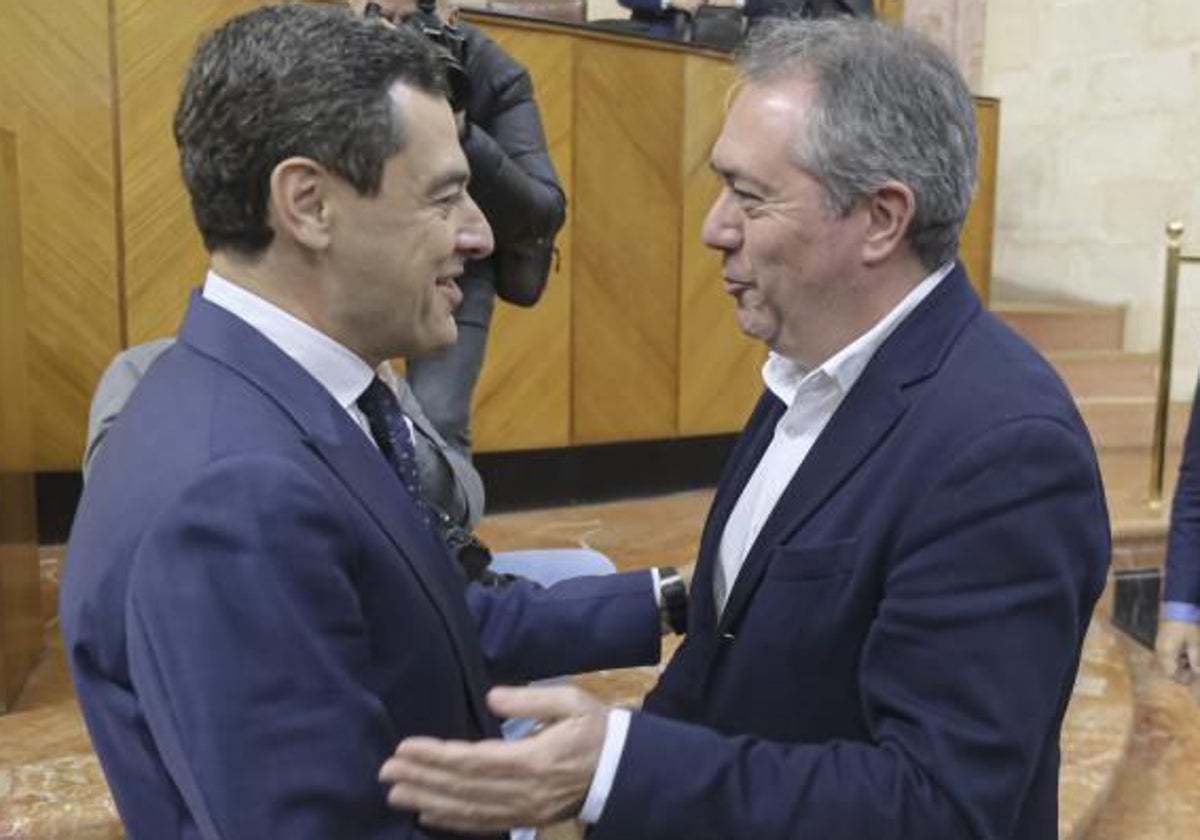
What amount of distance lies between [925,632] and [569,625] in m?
0.54

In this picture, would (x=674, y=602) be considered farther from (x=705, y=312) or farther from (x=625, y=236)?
(x=705, y=312)

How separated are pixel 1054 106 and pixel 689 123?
10.8 ft

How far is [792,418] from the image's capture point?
1.29 meters

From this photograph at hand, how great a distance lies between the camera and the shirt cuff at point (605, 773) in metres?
0.99

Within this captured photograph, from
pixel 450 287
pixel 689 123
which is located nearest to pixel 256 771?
pixel 450 287

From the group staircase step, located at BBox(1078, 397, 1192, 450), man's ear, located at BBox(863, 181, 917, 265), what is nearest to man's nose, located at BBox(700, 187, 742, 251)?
man's ear, located at BBox(863, 181, 917, 265)

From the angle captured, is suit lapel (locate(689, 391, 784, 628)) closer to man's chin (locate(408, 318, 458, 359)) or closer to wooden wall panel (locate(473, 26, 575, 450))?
man's chin (locate(408, 318, 458, 359))

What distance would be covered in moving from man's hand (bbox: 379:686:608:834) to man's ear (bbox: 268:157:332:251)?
1.34 ft

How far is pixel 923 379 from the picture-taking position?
1.13 m

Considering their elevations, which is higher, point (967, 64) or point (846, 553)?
point (967, 64)

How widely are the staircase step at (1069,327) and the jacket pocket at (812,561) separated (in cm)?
513

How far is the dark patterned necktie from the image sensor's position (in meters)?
1.19

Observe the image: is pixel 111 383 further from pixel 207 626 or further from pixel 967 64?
pixel 967 64

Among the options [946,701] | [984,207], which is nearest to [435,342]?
[946,701]
